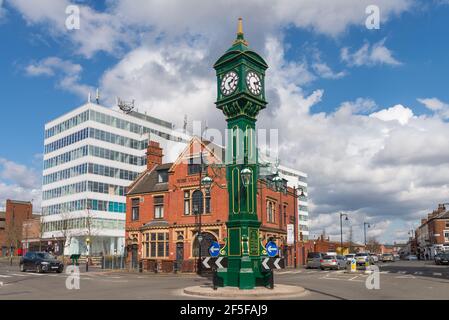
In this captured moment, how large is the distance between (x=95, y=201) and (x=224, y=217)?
38.2 metres

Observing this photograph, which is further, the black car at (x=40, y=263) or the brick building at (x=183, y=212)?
the brick building at (x=183, y=212)

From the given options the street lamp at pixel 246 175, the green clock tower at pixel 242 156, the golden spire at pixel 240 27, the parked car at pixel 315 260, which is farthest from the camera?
the parked car at pixel 315 260

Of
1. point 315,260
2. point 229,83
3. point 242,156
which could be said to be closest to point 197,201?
point 315,260

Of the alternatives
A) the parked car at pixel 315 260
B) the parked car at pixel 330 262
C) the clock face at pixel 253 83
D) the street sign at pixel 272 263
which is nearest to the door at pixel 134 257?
the parked car at pixel 315 260

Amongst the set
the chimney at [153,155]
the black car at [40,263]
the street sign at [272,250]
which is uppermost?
the chimney at [153,155]

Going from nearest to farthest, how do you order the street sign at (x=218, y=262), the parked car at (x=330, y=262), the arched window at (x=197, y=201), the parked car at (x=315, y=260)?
1. the street sign at (x=218, y=262)
2. the arched window at (x=197, y=201)
3. the parked car at (x=330, y=262)
4. the parked car at (x=315, y=260)

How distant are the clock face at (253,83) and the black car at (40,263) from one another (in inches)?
952

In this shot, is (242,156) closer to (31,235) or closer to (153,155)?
(153,155)

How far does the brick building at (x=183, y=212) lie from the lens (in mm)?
39781

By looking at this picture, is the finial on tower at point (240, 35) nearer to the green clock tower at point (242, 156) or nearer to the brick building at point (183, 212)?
the green clock tower at point (242, 156)
